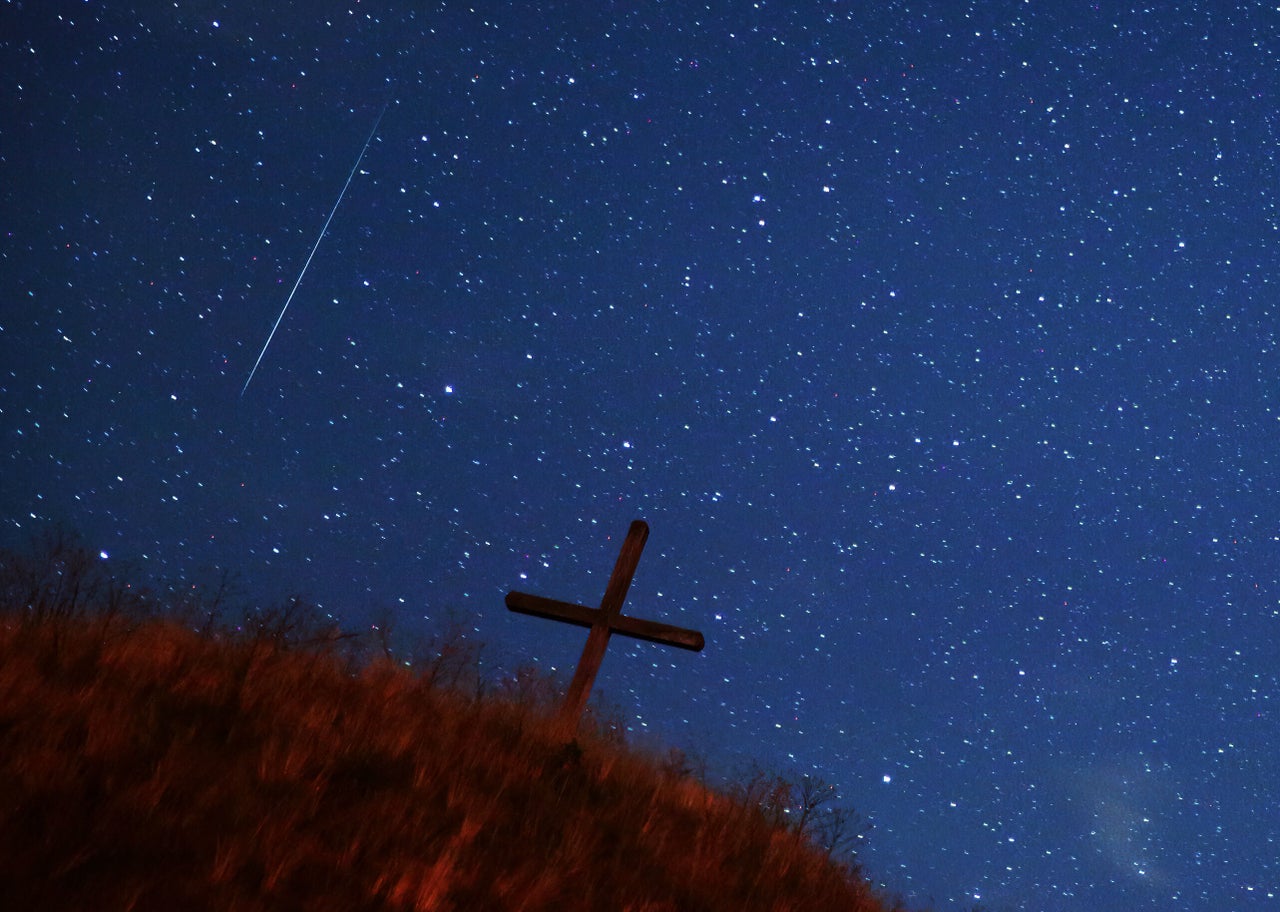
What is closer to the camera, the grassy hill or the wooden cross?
the grassy hill

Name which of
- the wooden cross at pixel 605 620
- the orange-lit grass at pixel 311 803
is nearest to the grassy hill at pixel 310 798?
the orange-lit grass at pixel 311 803

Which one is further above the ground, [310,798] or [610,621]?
[610,621]

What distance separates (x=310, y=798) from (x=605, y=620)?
196 inches

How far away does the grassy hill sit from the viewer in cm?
342

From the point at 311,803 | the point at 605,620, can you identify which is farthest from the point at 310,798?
the point at 605,620

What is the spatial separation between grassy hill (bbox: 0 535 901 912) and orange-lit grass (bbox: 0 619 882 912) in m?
0.01

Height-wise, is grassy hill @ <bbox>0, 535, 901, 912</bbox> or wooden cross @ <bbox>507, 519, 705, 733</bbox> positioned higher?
wooden cross @ <bbox>507, 519, 705, 733</bbox>

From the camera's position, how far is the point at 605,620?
902 cm

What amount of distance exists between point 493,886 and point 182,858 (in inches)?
53.7

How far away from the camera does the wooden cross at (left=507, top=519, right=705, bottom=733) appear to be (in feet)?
28.1

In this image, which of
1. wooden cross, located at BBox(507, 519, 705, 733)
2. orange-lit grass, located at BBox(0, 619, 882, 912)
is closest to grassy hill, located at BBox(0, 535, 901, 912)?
orange-lit grass, located at BBox(0, 619, 882, 912)

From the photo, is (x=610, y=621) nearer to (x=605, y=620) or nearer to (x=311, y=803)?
(x=605, y=620)

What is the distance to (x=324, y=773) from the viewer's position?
4488 millimetres

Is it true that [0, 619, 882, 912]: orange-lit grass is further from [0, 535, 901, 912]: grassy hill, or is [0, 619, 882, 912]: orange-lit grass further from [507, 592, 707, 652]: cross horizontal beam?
[507, 592, 707, 652]: cross horizontal beam
